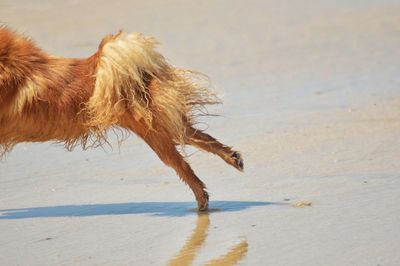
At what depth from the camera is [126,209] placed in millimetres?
6410

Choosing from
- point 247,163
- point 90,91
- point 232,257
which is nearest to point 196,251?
point 232,257

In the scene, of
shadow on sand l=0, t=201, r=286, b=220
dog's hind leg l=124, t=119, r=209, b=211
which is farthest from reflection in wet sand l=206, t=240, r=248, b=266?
dog's hind leg l=124, t=119, r=209, b=211

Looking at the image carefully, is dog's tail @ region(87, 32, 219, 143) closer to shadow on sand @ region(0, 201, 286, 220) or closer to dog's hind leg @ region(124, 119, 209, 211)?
dog's hind leg @ region(124, 119, 209, 211)

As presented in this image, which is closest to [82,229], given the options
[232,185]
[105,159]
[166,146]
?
[166,146]

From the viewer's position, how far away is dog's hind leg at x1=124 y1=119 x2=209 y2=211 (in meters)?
6.37

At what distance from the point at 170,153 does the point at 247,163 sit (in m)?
1.02

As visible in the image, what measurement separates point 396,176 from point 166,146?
1.54 metres

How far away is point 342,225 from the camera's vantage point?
5531 mm

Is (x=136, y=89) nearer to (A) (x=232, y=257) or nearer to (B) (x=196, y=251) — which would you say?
(B) (x=196, y=251)

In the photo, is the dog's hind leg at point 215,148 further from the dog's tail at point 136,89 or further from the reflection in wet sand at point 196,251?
the reflection in wet sand at point 196,251

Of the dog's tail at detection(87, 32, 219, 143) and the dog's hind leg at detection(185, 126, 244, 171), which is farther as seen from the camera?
the dog's hind leg at detection(185, 126, 244, 171)

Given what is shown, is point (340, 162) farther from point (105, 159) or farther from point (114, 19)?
point (114, 19)

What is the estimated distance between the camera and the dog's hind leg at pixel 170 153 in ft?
20.9

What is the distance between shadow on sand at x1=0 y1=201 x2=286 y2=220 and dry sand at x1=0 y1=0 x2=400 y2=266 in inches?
0.6
